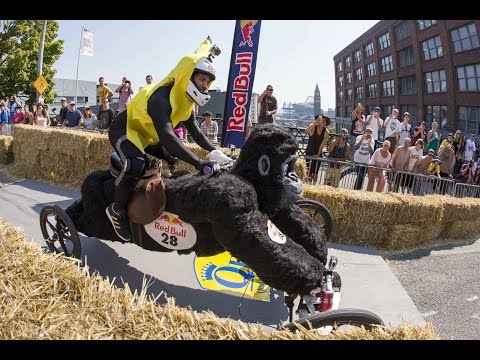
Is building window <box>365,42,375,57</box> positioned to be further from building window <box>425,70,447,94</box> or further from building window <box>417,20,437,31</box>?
building window <box>425,70,447,94</box>

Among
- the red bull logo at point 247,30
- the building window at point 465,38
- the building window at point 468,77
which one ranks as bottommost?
the red bull logo at point 247,30

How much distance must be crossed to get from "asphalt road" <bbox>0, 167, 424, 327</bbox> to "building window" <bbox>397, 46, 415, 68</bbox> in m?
43.4

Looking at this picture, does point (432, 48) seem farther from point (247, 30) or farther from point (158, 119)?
point (158, 119)

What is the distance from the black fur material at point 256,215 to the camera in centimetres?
285

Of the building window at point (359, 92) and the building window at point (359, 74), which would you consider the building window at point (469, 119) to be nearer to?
the building window at point (359, 92)

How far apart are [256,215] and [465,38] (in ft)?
118

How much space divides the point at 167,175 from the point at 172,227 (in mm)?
708

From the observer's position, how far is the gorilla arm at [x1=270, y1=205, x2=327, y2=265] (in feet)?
11.3

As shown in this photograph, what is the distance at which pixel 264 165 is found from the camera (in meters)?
3.12

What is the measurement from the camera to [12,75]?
86.7 ft

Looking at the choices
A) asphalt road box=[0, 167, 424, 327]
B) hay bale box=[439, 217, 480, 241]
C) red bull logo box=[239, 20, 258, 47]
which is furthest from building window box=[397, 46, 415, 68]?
asphalt road box=[0, 167, 424, 327]

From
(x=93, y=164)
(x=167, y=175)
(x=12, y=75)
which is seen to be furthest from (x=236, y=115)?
(x=12, y=75)

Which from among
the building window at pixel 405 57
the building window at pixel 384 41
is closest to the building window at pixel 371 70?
the building window at pixel 384 41

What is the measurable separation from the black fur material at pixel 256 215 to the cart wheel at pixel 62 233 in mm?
888
